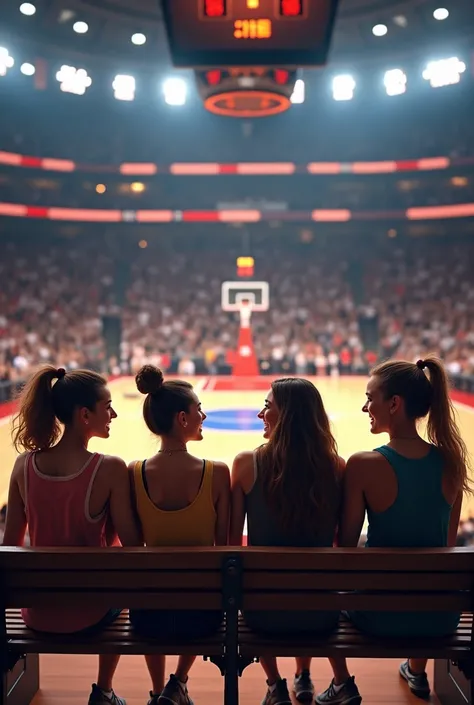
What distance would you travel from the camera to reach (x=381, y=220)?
29.3 meters

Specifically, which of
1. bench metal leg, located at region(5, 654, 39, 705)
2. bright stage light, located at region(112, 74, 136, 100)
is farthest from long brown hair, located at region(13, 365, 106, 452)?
bright stage light, located at region(112, 74, 136, 100)

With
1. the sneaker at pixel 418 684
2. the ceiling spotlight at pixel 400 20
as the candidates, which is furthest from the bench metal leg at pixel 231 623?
the ceiling spotlight at pixel 400 20

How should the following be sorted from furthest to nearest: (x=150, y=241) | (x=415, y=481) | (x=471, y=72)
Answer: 1. (x=150, y=241)
2. (x=471, y=72)
3. (x=415, y=481)

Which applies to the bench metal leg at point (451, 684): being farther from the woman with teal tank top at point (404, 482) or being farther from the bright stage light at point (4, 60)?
the bright stage light at point (4, 60)

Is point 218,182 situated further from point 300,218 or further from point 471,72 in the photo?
point 471,72

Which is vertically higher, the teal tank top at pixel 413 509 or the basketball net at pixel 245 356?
the basketball net at pixel 245 356

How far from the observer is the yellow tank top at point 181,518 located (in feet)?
8.57

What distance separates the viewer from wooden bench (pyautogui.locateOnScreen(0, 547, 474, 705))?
2340 mm

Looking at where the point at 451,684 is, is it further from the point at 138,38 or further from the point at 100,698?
the point at 138,38

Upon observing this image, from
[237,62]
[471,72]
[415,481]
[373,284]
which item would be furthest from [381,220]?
[415,481]

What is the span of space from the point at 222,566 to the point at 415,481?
2.54ft

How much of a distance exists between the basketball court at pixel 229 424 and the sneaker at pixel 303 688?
5330mm

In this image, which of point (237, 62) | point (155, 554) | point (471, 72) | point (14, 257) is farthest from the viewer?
point (14, 257)

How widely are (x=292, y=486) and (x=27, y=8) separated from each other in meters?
21.5
